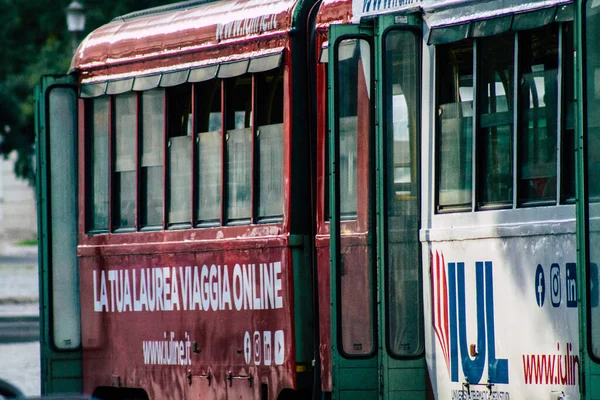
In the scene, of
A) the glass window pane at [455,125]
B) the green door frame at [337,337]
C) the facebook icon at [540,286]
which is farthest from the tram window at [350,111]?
the facebook icon at [540,286]

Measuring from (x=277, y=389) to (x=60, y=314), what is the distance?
2.73m

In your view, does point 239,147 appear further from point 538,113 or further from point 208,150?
point 538,113

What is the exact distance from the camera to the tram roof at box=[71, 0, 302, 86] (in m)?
10.3

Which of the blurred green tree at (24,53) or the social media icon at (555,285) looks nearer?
the social media icon at (555,285)

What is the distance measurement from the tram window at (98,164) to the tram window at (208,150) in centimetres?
123

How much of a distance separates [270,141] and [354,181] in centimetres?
124

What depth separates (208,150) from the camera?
10891mm

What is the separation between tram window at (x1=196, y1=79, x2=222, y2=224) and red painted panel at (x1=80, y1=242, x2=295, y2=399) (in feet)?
1.01

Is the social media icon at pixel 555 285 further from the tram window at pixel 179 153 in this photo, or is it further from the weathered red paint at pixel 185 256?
the tram window at pixel 179 153

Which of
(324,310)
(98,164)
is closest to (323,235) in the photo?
(324,310)

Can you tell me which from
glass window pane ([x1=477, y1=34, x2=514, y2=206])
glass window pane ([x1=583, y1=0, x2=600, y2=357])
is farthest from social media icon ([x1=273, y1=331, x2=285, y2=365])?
glass window pane ([x1=583, y1=0, x2=600, y2=357])

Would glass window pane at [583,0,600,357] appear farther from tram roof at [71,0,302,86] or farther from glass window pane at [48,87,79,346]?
glass window pane at [48,87,79,346]

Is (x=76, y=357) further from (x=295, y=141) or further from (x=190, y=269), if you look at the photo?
(x=295, y=141)

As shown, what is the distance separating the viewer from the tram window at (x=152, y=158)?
11.4 m
